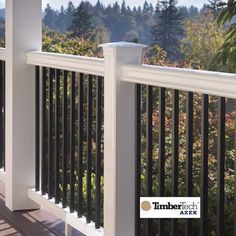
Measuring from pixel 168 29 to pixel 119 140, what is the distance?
33.9ft

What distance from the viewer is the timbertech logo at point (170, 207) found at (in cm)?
253

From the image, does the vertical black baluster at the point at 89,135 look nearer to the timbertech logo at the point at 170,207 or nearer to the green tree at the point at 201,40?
the timbertech logo at the point at 170,207

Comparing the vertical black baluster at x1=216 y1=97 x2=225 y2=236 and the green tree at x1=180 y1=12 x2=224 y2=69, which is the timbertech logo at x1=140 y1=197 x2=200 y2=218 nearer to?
the vertical black baluster at x1=216 y1=97 x2=225 y2=236

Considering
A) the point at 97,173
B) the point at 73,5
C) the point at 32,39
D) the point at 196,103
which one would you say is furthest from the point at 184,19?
the point at 97,173

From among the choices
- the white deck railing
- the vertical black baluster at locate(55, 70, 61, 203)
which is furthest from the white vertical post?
the vertical black baluster at locate(55, 70, 61, 203)

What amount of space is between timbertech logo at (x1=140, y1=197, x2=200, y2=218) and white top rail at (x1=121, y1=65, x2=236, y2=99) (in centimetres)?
44

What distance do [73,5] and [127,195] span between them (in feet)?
34.3

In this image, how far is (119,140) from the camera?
110 inches

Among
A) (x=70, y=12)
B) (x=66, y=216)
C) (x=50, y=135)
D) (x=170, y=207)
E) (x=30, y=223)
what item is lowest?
(x=30, y=223)

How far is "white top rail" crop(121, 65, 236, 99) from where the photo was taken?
221 cm

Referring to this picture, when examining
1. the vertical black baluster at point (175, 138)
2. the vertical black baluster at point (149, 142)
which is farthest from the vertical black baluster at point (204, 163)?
the vertical black baluster at point (149, 142)

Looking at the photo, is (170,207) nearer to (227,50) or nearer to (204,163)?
(204,163)

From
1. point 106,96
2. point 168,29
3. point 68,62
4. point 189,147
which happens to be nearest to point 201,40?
point 168,29

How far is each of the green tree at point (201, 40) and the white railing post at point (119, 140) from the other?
25.6ft
